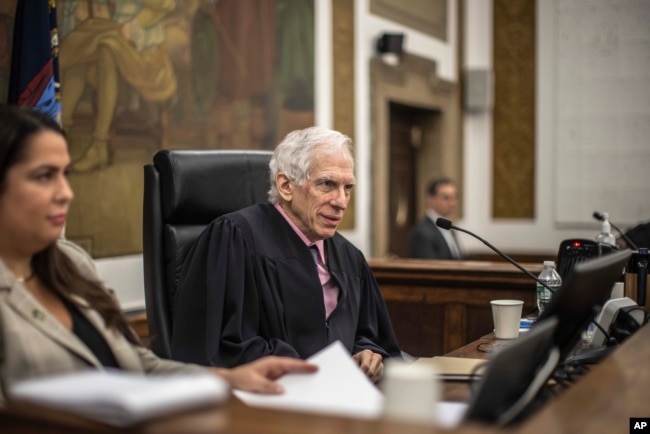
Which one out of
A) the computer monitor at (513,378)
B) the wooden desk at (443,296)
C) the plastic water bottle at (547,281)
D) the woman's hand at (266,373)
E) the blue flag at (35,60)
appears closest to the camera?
the computer monitor at (513,378)

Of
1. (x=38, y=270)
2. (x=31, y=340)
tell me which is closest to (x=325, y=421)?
(x=31, y=340)

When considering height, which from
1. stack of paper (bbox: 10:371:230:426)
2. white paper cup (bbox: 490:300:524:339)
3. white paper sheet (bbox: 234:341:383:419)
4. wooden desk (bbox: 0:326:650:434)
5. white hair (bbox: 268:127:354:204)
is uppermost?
white hair (bbox: 268:127:354:204)

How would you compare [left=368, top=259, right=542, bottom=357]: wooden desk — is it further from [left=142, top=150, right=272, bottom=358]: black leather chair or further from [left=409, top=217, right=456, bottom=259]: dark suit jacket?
[left=409, top=217, right=456, bottom=259]: dark suit jacket

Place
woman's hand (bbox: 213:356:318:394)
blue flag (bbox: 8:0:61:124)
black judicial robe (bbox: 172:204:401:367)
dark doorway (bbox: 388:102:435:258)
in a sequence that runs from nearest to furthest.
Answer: woman's hand (bbox: 213:356:318:394) < black judicial robe (bbox: 172:204:401:367) < blue flag (bbox: 8:0:61:124) < dark doorway (bbox: 388:102:435:258)

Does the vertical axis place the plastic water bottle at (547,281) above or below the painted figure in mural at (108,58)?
below

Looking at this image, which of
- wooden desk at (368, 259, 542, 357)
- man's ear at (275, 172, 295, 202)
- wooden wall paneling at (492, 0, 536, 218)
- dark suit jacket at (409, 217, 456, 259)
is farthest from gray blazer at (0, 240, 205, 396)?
wooden wall paneling at (492, 0, 536, 218)

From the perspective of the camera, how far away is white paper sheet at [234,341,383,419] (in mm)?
1484

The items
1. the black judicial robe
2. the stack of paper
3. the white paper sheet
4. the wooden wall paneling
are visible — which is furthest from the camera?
the wooden wall paneling

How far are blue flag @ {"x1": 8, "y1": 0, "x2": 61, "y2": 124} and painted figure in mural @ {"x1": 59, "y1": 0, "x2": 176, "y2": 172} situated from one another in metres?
0.50

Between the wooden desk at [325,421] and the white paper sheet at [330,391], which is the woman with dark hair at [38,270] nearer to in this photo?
the white paper sheet at [330,391]

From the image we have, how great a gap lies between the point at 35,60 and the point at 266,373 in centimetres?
217

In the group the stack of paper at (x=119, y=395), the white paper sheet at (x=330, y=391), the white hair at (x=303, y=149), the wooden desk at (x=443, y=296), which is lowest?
the wooden desk at (x=443, y=296)

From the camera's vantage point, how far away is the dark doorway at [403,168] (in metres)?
7.97

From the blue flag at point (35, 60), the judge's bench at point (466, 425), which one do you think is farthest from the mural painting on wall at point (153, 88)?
the judge's bench at point (466, 425)
